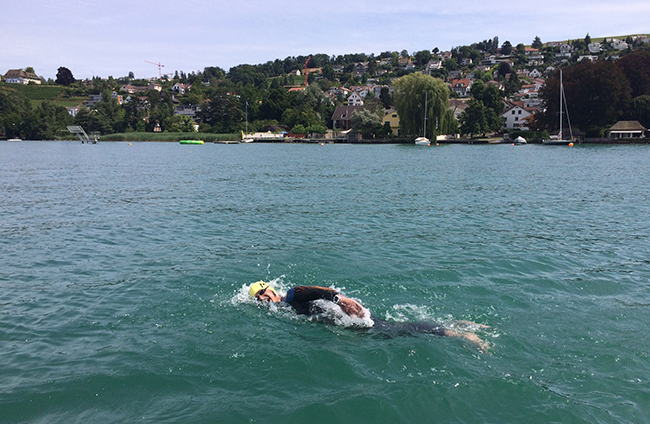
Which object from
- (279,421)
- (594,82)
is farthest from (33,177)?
(594,82)

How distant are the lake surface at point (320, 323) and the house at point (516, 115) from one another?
109224 millimetres

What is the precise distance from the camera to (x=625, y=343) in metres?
9.30

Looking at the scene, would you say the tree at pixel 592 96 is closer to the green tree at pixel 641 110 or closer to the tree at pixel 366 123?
the green tree at pixel 641 110

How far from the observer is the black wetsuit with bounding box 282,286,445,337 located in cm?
981

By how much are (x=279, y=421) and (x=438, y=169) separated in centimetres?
4203

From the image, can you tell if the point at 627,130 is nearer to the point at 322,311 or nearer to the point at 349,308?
the point at 349,308

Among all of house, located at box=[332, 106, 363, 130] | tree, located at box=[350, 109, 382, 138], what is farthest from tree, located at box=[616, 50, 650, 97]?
house, located at box=[332, 106, 363, 130]

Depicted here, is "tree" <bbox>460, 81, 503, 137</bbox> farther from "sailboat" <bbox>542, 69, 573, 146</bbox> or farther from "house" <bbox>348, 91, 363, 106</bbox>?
"house" <bbox>348, 91, 363, 106</bbox>

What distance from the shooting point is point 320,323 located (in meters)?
10.4

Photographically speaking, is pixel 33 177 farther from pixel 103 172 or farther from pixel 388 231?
pixel 388 231

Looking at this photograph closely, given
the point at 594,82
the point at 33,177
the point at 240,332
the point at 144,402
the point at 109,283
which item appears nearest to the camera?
the point at 144,402

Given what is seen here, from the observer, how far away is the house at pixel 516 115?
406ft

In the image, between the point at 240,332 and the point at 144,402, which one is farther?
the point at 240,332

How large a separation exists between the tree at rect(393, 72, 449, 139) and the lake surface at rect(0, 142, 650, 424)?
7157 cm
